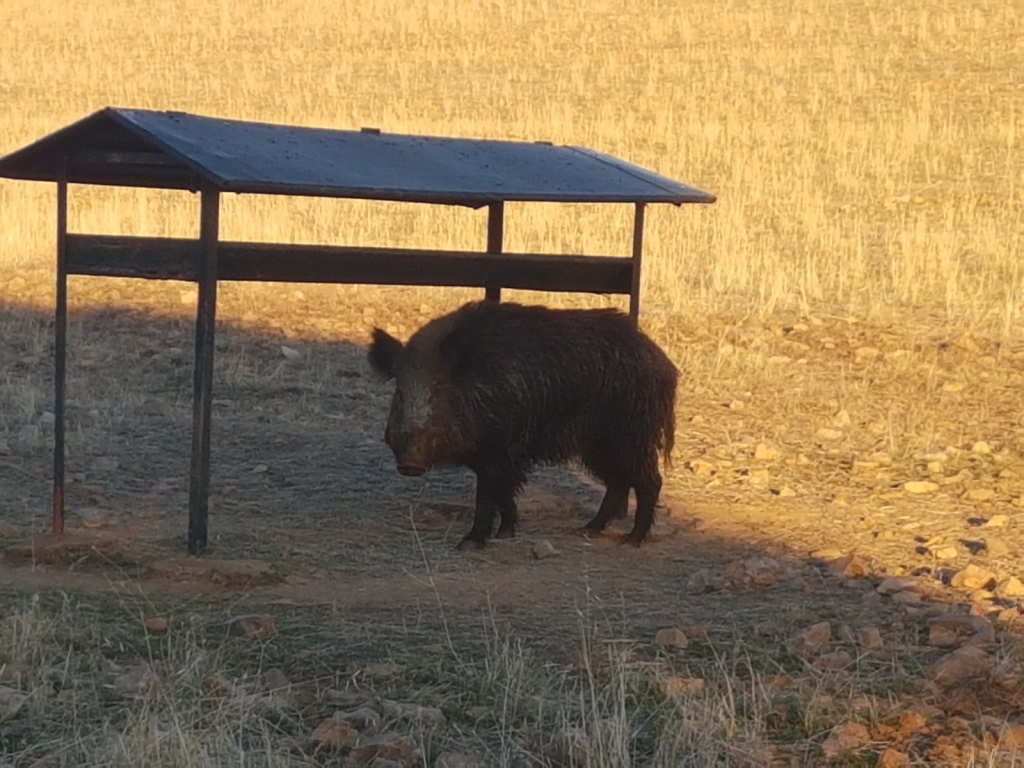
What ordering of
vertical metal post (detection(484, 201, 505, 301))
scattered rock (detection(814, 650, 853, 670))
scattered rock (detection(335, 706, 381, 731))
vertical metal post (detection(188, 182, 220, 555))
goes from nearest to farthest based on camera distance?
scattered rock (detection(335, 706, 381, 731))
scattered rock (detection(814, 650, 853, 670))
vertical metal post (detection(188, 182, 220, 555))
vertical metal post (detection(484, 201, 505, 301))

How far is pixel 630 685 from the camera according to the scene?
6.27 m

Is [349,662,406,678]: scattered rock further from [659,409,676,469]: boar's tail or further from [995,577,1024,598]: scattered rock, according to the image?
[659,409,676,469]: boar's tail

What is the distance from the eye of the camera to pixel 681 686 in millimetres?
6230

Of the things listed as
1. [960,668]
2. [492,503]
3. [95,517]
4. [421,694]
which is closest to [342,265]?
[492,503]

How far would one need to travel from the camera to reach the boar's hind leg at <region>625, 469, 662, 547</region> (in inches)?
364

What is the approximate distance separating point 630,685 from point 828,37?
34.9 metres

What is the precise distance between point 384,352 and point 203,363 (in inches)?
46.4

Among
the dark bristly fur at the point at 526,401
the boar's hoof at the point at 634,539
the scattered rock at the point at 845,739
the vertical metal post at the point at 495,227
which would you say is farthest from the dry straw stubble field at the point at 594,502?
the vertical metal post at the point at 495,227

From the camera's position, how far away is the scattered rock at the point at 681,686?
618cm

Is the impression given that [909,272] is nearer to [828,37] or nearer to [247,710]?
[247,710]

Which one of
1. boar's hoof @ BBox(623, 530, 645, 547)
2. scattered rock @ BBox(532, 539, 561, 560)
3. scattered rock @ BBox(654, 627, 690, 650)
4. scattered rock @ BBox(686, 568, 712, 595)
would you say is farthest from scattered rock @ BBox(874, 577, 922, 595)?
scattered rock @ BBox(532, 539, 561, 560)

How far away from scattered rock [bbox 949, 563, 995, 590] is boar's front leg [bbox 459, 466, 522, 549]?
2361mm

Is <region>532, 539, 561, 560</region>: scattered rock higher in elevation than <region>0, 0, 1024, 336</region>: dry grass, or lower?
lower

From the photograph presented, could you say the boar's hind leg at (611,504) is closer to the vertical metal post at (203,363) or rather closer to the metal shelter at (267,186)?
the metal shelter at (267,186)
